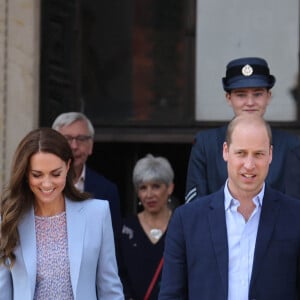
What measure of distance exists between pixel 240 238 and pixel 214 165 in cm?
119

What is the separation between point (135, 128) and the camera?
7.74 metres

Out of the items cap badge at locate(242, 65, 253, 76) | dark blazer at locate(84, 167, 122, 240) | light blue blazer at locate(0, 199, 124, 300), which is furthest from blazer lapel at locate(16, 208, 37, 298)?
dark blazer at locate(84, 167, 122, 240)

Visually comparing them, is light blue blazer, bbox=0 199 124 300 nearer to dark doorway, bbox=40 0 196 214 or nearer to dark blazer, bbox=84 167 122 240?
dark blazer, bbox=84 167 122 240

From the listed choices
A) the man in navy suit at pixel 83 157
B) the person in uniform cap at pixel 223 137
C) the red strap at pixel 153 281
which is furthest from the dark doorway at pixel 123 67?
the person in uniform cap at pixel 223 137

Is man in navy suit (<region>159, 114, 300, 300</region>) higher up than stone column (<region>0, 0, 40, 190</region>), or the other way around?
stone column (<region>0, 0, 40, 190</region>)

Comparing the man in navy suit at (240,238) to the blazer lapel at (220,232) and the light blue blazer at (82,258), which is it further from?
the light blue blazer at (82,258)

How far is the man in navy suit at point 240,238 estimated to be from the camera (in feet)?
15.0

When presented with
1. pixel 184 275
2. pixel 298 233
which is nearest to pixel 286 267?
pixel 298 233

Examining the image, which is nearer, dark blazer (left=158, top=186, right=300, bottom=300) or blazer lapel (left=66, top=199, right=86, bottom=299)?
dark blazer (left=158, top=186, right=300, bottom=300)

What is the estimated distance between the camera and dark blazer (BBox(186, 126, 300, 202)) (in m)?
5.75

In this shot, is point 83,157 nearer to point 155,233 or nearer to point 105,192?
point 105,192

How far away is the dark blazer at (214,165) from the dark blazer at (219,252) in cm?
98

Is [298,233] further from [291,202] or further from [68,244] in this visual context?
[68,244]

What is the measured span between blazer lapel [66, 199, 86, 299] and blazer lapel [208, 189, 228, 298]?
30.1 inches
